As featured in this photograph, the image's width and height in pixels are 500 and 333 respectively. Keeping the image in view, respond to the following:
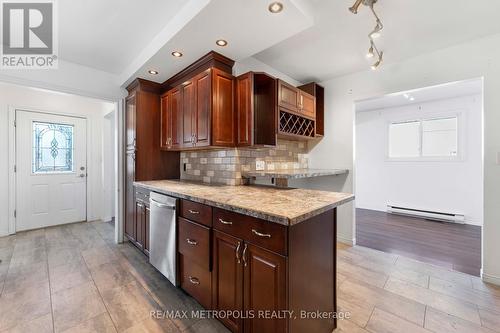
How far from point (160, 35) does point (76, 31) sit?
854 millimetres

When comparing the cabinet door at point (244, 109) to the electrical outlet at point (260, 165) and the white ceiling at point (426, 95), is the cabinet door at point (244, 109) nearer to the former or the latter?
the electrical outlet at point (260, 165)

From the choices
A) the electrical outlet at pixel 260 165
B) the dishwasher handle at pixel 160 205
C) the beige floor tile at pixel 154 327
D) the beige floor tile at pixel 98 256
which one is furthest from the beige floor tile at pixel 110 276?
the electrical outlet at pixel 260 165

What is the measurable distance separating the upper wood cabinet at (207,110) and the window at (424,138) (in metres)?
4.34

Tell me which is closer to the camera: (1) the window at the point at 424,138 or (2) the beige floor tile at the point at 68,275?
(2) the beige floor tile at the point at 68,275

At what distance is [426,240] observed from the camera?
329 cm

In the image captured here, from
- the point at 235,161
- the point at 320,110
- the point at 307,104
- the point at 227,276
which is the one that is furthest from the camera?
the point at 320,110

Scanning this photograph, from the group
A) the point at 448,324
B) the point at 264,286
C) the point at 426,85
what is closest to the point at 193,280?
the point at 264,286

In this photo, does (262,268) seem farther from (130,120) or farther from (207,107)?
(130,120)

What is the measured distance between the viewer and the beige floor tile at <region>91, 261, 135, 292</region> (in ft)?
6.93

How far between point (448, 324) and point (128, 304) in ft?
8.24

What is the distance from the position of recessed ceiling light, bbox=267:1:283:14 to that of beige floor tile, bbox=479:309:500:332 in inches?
110

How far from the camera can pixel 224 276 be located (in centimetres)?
150

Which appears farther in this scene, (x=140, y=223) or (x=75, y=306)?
(x=140, y=223)

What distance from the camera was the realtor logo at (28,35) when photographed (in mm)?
1865
